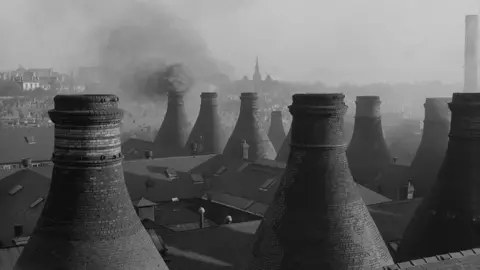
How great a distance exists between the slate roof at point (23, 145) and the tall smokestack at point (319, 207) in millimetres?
39872

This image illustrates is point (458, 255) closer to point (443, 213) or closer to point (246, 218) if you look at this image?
point (443, 213)

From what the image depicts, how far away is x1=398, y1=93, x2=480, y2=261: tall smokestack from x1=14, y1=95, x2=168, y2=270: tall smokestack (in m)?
8.51

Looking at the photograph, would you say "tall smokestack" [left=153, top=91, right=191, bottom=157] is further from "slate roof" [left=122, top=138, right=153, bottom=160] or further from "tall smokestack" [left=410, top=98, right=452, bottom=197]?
"tall smokestack" [left=410, top=98, right=452, bottom=197]

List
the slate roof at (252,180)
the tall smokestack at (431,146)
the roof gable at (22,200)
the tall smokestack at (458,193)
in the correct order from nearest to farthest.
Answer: the tall smokestack at (458,193) < the tall smokestack at (431,146) < the roof gable at (22,200) < the slate roof at (252,180)

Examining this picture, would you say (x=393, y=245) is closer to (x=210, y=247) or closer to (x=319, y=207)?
(x=210, y=247)

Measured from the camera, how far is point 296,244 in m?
11.8

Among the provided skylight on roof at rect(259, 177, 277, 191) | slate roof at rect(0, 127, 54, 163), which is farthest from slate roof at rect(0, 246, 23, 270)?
slate roof at rect(0, 127, 54, 163)

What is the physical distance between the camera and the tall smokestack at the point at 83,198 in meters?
9.66

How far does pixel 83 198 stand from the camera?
9656 millimetres

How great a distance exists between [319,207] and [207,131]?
89.1 feet

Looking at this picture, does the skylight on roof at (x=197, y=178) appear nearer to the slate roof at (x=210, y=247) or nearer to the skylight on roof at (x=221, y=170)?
the skylight on roof at (x=221, y=170)

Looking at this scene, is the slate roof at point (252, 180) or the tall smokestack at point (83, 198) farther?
the slate roof at point (252, 180)

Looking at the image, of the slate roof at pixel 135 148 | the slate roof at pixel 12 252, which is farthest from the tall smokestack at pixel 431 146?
the slate roof at pixel 135 148

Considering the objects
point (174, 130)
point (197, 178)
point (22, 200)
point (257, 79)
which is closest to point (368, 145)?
point (197, 178)
